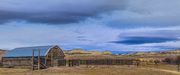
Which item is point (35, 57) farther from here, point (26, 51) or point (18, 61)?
point (18, 61)

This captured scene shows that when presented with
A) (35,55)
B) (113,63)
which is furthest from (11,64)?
(113,63)

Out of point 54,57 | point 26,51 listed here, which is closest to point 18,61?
point 26,51

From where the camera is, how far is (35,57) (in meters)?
71.2

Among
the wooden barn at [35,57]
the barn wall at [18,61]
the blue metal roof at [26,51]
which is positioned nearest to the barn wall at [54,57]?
the wooden barn at [35,57]

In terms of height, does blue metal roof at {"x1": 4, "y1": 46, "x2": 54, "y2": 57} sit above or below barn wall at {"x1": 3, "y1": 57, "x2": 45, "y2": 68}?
above

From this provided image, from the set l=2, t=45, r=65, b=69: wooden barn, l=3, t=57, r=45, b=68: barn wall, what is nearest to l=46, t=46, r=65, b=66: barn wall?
l=2, t=45, r=65, b=69: wooden barn

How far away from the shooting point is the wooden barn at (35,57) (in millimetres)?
69438

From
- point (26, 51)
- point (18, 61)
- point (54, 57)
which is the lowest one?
point (18, 61)

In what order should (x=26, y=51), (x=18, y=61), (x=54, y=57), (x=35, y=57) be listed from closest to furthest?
→ (x=35, y=57), (x=54, y=57), (x=26, y=51), (x=18, y=61)

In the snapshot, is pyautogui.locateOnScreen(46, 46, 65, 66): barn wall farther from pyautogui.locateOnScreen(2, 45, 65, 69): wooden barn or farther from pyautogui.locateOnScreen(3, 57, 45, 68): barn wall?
pyautogui.locateOnScreen(3, 57, 45, 68): barn wall

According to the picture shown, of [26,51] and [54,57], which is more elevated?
[26,51]

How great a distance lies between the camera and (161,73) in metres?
49.1

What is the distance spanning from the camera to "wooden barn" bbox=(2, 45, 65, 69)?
2734 inches

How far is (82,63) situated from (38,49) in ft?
35.1
